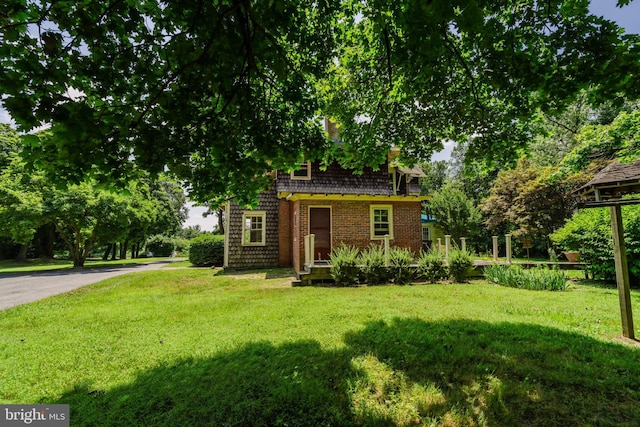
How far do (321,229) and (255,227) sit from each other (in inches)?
147

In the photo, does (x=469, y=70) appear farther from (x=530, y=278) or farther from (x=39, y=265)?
(x=39, y=265)

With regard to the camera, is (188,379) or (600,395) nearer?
(600,395)

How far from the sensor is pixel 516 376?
10.4 ft

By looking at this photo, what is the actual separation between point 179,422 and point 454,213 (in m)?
23.6

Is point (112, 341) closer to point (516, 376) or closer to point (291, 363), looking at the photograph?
point (291, 363)

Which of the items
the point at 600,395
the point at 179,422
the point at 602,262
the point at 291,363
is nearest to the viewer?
the point at 179,422

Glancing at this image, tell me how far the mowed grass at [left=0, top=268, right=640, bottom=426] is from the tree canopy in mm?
2437

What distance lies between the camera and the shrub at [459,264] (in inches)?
387

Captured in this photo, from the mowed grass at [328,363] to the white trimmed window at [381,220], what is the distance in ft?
21.5

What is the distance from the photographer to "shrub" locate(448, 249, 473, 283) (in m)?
9.82

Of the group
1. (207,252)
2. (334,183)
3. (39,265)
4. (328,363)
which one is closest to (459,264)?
(334,183)

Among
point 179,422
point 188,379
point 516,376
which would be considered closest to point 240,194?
point 188,379

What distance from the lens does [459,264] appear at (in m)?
9.82

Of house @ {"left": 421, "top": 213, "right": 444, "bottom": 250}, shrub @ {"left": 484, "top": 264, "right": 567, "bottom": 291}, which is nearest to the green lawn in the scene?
shrub @ {"left": 484, "top": 264, "right": 567, "bottom": 291}
